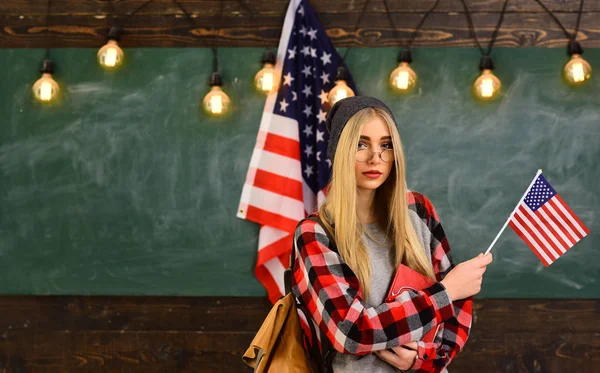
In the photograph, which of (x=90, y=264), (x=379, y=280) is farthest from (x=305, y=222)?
(x=90, y=264)

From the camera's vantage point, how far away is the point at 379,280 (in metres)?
1.68

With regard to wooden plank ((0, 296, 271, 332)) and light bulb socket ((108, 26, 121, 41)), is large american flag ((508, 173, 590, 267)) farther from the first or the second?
light bulb socket ((108, 26, 121, 41))

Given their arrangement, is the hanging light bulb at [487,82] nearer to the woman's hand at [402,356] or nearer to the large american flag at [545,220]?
the large american flag at [545,220]

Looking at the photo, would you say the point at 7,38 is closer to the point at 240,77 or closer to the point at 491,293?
the point at 240,77

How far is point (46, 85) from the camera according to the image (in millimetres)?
3463

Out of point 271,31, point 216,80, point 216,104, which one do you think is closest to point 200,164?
point 216,104

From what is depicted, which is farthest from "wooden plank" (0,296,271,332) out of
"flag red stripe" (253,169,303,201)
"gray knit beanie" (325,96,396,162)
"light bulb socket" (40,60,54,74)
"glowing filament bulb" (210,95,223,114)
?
"gray knit beanie" (325,96,396,162)

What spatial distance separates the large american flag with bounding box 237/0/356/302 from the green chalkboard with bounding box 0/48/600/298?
86 mm

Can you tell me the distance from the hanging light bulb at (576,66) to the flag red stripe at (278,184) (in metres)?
1.53

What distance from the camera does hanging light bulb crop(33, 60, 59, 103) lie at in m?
3.46

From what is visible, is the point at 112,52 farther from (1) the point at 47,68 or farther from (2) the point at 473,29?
(2) the point at 473,29

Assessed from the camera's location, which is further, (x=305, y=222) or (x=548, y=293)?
(x=548, y=293)

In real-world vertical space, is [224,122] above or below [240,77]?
below

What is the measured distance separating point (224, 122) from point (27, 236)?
1.27 m
